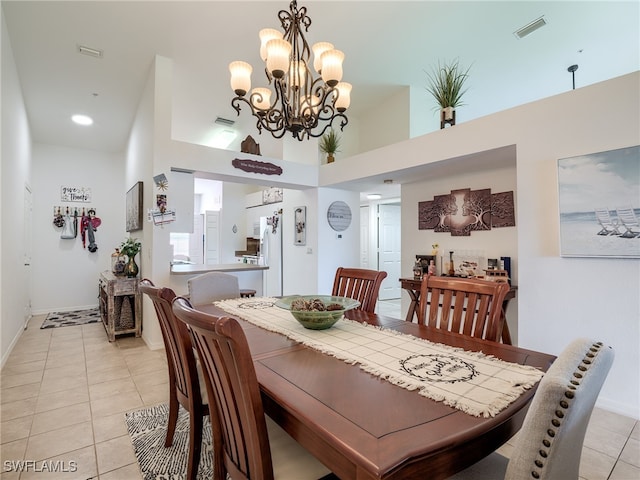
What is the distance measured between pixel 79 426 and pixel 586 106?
413 centimetres

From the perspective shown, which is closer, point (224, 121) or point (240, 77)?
point (240, 77)

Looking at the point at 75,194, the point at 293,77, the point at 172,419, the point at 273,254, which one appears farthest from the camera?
the point at 273,254

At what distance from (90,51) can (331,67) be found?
2882 mm

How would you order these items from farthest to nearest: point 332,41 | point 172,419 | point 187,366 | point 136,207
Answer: point 136,207, point 332,41, point 172,419, point 187,366

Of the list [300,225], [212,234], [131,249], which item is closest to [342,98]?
[300,225]

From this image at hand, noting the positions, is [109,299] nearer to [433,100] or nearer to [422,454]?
[422,454]

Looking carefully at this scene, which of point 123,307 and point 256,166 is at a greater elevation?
point 256,166

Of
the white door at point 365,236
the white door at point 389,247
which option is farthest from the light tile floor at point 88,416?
the white door at point 389,247

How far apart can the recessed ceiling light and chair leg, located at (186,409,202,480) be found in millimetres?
5207

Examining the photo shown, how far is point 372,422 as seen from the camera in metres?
0.80

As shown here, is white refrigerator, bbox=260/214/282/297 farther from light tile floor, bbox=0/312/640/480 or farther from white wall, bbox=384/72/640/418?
white wall, bbox=384/72/640/418

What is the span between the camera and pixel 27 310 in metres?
4.73

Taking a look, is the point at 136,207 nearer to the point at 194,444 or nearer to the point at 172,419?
the point at 172,419

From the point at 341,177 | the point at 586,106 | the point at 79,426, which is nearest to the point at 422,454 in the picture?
the point at 79,426
